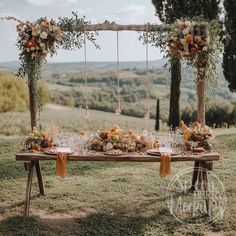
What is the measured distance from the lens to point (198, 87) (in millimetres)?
7316

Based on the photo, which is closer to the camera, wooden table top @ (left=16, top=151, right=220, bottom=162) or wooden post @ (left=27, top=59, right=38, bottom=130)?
wooden table top @ (left=16, top=151, right=220, bottom=162)

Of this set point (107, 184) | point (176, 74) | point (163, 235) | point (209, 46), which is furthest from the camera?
point (176, 74)

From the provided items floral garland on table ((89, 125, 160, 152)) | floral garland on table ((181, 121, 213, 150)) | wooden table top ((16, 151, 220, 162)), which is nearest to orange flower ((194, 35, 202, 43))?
floral garland on table ((181, 121, 213, 150))

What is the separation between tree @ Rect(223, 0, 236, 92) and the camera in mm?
16359

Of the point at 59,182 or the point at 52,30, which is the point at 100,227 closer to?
the point at 59,182

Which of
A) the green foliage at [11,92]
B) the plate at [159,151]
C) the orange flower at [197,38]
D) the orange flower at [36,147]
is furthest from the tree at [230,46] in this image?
the orange flower at [36,147]

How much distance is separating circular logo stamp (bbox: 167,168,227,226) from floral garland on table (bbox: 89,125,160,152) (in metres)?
0.83

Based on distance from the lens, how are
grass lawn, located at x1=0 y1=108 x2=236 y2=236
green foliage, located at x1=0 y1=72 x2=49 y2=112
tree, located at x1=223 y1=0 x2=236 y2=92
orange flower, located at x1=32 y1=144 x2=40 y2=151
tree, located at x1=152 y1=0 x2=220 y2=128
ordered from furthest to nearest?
green foliage, located at x1=0 y1=72 x2=49 y2=112
tree, located at x1=223 y1=0 x2=236 y2=92
tree, located at x1=152 y1=0 x2=220 y2=128
orange flower, located at x1=32 y1=144 x2=40 y2=151
grass lawn, located at x1=0 y1=108 x2=236 y2=236

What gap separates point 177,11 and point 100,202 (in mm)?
9712

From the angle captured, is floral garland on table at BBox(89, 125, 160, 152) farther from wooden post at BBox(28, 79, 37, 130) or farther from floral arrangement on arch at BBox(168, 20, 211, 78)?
floral arrangement on arch at BBox(168, 20, 211, 78)

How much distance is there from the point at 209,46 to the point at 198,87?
0.65 m

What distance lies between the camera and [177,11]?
15.5m

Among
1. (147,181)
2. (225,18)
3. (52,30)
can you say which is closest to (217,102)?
(225,18)

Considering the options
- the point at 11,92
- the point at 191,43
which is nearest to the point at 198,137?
the point at 191,43
